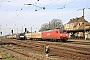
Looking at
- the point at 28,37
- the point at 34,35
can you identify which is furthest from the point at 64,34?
the point at 28,37

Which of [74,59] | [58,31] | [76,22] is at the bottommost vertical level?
[74,59]

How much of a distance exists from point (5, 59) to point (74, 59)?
4.83m

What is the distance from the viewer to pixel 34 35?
65812 millimetres

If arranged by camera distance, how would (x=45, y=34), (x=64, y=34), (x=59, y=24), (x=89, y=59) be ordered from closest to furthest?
1. (x=89, y=59)
2. (x=64, y=34)
3. (x=45, y=34)
4. (x=59, y=24)

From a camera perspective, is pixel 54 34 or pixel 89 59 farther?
pixel 54 34

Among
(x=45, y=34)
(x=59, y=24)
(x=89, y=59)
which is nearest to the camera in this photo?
(x=89, y=59)

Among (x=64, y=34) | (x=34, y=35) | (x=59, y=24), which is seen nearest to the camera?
(x=64, y=34)

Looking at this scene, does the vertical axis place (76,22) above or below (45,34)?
above

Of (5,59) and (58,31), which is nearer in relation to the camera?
(5,59)

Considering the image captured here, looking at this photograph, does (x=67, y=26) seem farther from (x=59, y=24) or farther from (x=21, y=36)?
(x=21, y=36)

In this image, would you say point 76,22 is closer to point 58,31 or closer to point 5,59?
point 58,31

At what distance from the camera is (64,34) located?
4178 cm

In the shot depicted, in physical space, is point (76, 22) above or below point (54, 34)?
above

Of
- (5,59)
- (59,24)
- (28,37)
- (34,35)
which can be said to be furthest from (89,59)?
(59,24)
